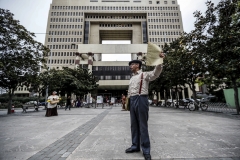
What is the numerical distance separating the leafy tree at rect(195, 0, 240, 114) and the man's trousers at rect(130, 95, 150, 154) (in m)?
7.69

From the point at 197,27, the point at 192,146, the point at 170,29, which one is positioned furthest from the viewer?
the point at 170,29

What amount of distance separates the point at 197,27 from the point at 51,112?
1344 centimetres

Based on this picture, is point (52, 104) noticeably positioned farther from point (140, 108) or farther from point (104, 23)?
point (104, 23)

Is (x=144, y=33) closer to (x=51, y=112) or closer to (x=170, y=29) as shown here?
(x=170, y=29)

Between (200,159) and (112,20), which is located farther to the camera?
(112,20)

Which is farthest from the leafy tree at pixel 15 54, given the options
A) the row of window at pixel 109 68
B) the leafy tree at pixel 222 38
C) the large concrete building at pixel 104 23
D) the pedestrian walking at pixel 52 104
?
the large concrete building at pixel 104 23

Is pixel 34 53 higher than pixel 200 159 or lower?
higher

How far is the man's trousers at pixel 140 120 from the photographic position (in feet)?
8.38

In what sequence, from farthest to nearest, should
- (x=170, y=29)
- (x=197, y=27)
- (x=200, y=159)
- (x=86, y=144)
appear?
(x=170, y=29) → (x=197, y=27) → (x=86, y=144) → (x=200, y=159)

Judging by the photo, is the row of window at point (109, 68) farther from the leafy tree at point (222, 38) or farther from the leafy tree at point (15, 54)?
the leafy tree at point (222, 38)

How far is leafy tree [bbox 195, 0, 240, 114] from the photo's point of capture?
25.7 ft

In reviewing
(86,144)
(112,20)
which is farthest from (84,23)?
(86,144)

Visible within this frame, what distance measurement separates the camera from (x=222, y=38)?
27.9 feet

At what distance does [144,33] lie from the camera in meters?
67.1
